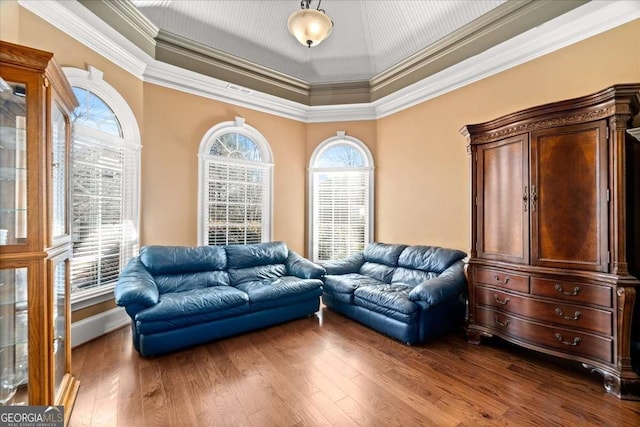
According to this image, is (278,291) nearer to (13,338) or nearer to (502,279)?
(13,338)

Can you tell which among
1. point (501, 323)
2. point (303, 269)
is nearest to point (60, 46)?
point (303, 269)

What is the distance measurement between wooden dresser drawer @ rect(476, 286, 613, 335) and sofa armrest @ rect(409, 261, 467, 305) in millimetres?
277

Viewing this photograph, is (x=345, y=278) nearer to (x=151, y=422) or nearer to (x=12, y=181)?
(x=151, y=422)

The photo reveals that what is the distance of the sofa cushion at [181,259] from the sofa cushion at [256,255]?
4.9 inches

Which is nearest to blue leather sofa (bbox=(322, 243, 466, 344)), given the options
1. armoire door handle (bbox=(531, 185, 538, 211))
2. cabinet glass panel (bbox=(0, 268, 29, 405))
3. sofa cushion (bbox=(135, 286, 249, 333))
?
armoire door handle (bbox=(531, 185, 538, 211))

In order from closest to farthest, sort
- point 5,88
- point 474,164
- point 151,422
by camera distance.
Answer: point 5,88 < point 151,422 < point 474,164

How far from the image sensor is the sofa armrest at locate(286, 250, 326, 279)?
13.0 feet

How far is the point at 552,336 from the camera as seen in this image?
2484 mm

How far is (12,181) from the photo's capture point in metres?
1.61

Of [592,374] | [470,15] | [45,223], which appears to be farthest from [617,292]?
[45,223]

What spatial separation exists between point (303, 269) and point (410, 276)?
1.51 m

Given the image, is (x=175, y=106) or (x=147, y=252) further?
(x=175, y=106)

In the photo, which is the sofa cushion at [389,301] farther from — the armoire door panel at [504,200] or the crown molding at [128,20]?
the crown molding at [128,20]

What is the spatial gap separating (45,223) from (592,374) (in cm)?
429
